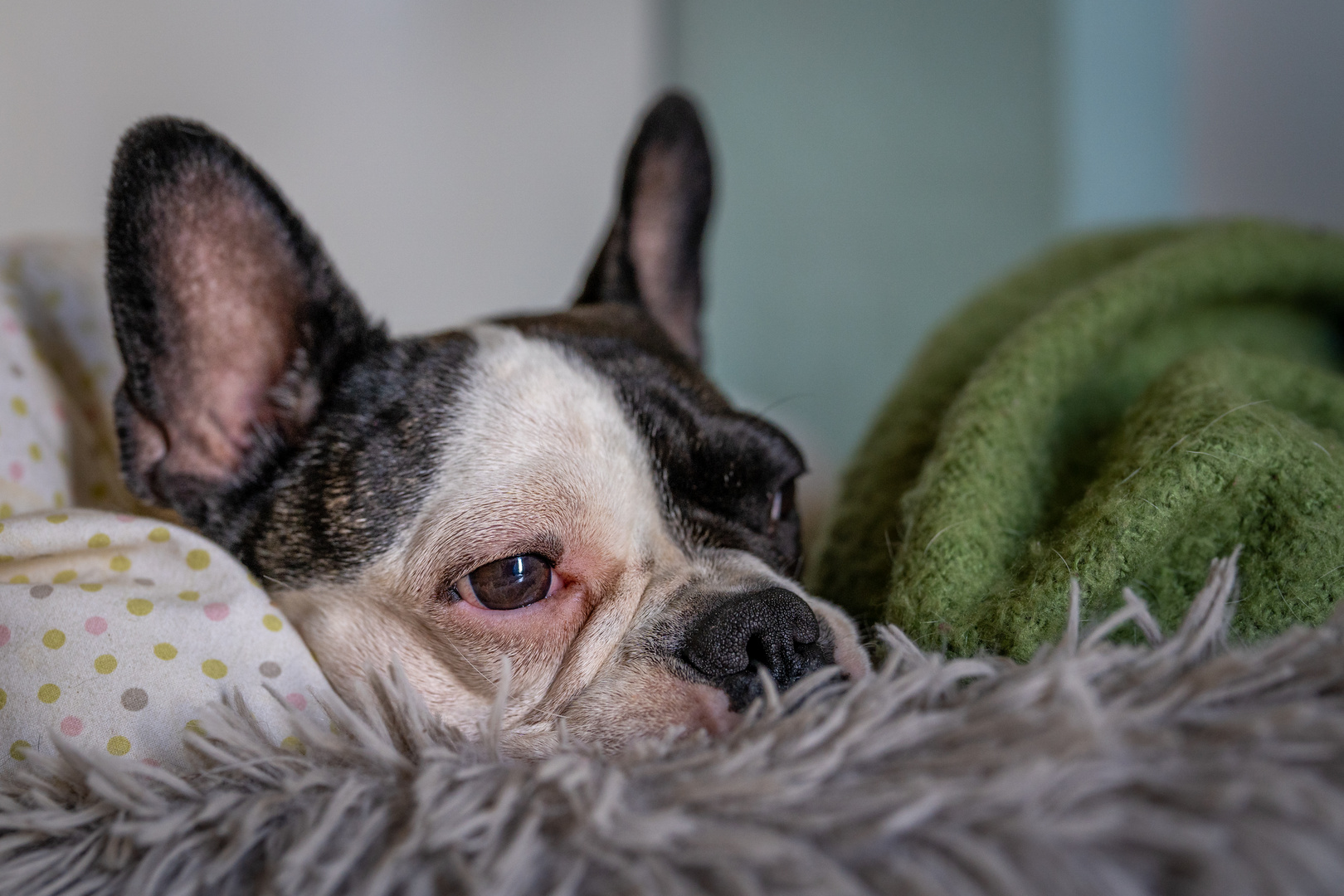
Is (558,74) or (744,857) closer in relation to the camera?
(744,857)

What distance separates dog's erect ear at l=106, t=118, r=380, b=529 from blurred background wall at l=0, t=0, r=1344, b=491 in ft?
2.96

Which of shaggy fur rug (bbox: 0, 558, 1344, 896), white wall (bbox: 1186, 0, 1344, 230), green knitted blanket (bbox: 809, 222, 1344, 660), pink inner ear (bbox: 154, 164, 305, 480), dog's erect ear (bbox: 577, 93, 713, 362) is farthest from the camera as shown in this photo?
white wall (bbox: 1186, 0, 1344, 230)

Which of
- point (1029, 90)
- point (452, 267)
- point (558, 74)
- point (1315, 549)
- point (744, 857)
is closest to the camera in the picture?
point (744, 857)

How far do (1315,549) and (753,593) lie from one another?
415mm

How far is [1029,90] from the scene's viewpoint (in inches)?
95.7

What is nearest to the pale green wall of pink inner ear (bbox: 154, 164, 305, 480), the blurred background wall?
the blurred background wall

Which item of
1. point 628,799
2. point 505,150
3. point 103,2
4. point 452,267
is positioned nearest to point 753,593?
point 628,799

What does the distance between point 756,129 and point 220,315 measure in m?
2.45

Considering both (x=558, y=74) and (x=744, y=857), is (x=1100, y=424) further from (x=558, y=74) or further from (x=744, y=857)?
(x=558, y=74)

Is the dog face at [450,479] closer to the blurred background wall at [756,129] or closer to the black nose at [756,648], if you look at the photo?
the black nose at [756,648]

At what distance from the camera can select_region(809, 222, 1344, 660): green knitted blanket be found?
0.71 meters

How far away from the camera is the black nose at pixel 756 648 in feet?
2.62

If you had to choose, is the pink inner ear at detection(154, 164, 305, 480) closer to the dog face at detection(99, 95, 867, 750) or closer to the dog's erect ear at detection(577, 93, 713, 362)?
the dog face at detection(99, 95, 867, 750)

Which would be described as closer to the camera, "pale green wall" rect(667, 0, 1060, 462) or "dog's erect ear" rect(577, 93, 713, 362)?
"dog's erect ear" rect(577, 93, 713, 362)
